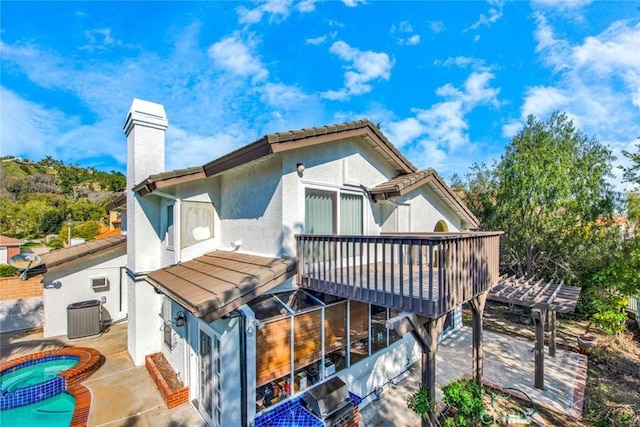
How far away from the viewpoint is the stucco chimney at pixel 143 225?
1038 centimetres

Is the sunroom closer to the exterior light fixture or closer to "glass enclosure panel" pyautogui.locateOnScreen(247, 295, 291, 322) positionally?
"glass enclosure panel" pyautogui.locateOnScreen(247, 295, 291, 322)

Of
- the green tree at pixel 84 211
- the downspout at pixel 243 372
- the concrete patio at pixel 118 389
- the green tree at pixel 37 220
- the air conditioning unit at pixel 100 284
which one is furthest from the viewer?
the green tree at pixel 84 211

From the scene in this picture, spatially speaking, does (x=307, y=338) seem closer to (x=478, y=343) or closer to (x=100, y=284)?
(x=478, y=343)

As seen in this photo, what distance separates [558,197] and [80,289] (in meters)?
25.5

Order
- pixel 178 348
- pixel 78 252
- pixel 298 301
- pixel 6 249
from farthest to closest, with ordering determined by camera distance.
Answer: pixel 6 249 → pixel 78 252 → pixel 178 348 → pixel 298 301

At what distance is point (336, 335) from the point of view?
8133mm

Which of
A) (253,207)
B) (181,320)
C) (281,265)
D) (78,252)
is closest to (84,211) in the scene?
(78,252)

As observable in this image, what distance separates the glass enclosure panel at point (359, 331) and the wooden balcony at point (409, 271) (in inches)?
81.0

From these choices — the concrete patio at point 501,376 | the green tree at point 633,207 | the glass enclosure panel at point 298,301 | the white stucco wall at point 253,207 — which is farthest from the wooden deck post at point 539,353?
the green tree at point 633,207

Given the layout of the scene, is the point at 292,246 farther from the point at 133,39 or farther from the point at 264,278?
the point at 133,39

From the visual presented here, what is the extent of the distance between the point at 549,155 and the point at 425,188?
354 inches

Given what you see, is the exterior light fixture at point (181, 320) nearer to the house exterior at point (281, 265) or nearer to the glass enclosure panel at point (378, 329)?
the house exterior at point (281, 265)

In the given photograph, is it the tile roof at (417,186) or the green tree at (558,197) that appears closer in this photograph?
the tile roof at (417,186)

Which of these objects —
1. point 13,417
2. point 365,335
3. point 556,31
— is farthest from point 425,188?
point 13,417
